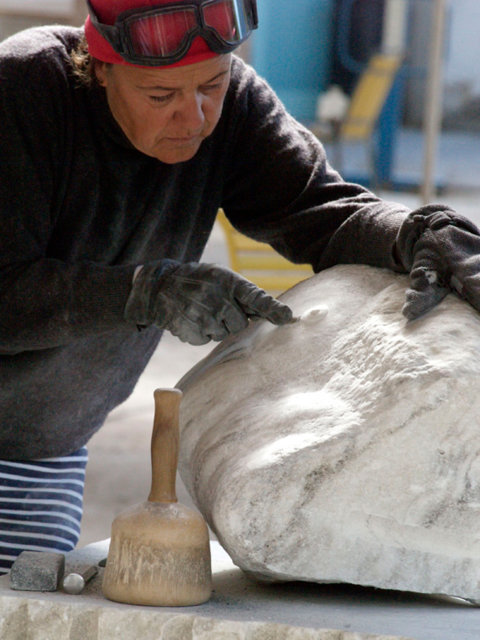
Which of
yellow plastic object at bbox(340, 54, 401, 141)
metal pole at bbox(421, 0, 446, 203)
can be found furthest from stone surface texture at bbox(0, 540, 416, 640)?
yellow plastic object at bbox(340, 54, 401, 141)

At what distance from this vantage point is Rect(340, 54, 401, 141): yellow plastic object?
803 cm

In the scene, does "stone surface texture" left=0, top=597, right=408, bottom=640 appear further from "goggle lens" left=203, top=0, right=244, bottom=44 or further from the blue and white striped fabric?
"goggle lens" left=203, top=0, right=244, bottom=44

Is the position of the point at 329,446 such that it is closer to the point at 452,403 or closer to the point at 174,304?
the point at 452,403

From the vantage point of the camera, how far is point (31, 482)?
2174 millimetres

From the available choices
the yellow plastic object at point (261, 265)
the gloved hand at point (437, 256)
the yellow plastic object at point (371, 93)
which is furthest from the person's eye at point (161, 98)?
the yellow plastic object at point (371, 93)

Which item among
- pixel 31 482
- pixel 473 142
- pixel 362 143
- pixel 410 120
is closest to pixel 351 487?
pixel 31 482

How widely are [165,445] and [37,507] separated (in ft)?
2.55

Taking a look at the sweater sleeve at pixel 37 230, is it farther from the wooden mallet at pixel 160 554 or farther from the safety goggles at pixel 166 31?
the wooden mallet at pixel 160 554

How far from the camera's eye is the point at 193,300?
5.31 ft

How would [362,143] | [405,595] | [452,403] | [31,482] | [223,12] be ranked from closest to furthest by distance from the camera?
[452,403] < [405,595] < [223,12] < [31,482] < [362,143]

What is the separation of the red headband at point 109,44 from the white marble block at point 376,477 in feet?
1.83

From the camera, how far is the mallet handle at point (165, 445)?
4.86ft

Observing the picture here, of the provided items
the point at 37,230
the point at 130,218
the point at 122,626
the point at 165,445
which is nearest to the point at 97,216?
the point at 130,218

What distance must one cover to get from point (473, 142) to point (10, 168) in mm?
8046
